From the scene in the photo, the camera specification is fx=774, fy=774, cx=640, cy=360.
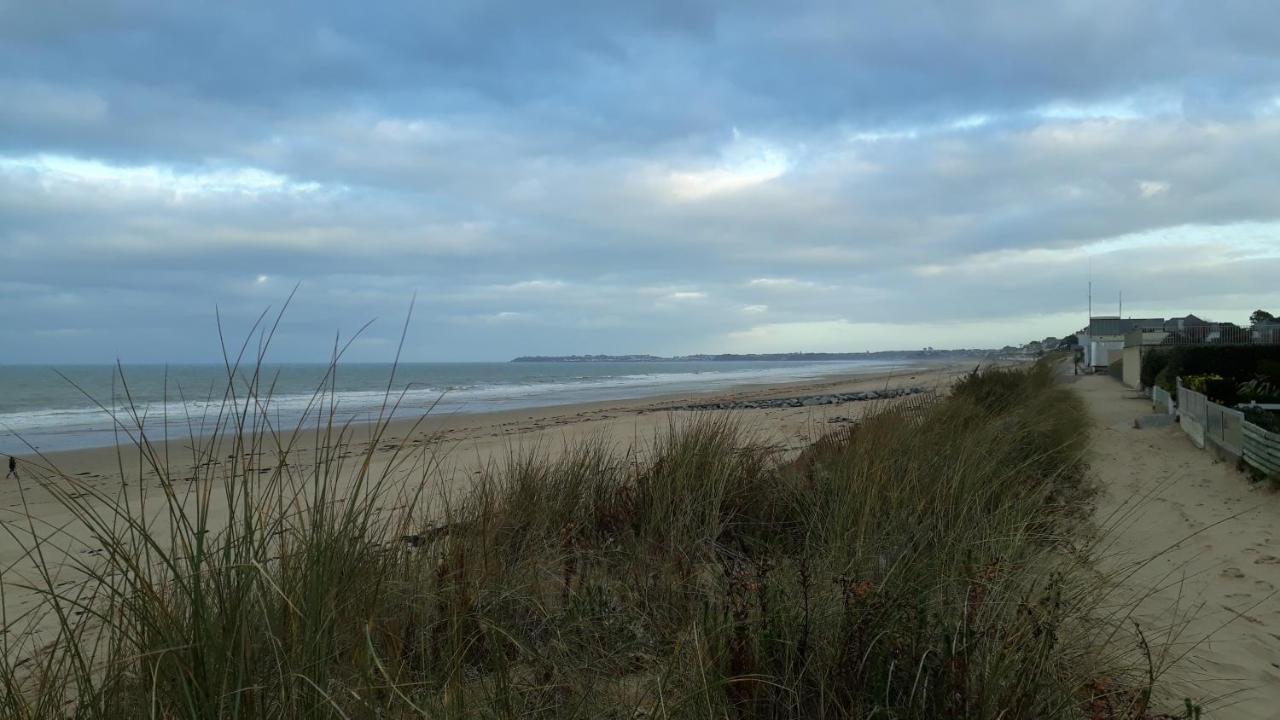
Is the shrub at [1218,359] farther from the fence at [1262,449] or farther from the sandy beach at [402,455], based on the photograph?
the fence at [1262,449]

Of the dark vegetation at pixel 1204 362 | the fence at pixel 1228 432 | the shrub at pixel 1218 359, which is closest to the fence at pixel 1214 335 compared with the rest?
the dark vegetation at pixel 1204 362

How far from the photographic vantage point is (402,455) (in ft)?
39.2

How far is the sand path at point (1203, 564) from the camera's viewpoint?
331 centimetres

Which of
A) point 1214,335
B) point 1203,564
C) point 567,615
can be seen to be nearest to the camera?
point 567,615

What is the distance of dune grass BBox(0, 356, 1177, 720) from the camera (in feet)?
6.40

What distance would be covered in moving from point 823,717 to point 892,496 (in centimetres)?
183

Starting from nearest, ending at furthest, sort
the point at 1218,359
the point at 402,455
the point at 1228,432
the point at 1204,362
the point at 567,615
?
the point at 567,615
the point at 1228,432
the point at 402,455
the point at 1204,362
the point at 1218,359

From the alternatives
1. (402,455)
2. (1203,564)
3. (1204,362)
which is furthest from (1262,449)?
(1204,362)

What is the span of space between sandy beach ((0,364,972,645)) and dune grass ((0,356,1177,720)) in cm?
24

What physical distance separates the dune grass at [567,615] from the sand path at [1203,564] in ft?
1.61

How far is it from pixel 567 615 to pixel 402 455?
961cm

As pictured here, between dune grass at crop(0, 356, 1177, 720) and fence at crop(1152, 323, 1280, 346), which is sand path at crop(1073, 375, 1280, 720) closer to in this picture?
dune grass at crop(0, 356, 1177, 720)

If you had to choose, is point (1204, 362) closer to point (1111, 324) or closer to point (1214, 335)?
point (1214, 335)

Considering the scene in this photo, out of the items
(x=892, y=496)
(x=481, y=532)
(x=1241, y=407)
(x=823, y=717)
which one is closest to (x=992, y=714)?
(x=823, y=717)
